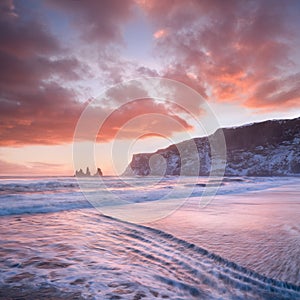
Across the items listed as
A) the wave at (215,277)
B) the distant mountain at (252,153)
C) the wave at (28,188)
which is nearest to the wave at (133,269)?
the wave at (215,277)

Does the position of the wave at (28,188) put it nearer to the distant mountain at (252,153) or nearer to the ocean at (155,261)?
the ocean at (155,261)

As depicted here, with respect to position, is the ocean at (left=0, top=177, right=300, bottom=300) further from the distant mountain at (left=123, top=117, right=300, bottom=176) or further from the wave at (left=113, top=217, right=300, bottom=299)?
the distant mountain at (left=123, top=117, right=300, bottom=176)

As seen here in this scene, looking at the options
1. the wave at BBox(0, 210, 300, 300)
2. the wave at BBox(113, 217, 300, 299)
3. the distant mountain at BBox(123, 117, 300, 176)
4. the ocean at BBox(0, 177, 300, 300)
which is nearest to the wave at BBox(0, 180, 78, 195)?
the ocean at BBox(0, 177, 300, 300)

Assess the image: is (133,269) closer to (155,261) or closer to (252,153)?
(155,261)

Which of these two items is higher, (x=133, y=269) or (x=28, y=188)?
(x=28, y=188)

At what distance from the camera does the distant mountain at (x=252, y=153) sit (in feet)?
334

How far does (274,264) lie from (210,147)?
477 ft

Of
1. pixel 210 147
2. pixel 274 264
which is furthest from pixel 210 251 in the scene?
pixel 210 147

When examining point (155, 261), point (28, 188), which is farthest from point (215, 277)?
point (28, 188)

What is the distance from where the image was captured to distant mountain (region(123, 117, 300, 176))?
102m

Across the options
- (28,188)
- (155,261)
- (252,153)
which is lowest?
(155,261)

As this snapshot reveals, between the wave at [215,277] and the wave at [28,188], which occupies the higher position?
the wave at [28,188]

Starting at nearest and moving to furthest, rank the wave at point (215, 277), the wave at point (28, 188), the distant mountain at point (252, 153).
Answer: the wave at point (215, 277)
the wave at point (28, 188)
the distant mountain at point (252, 153)

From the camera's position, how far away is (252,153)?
119 m
